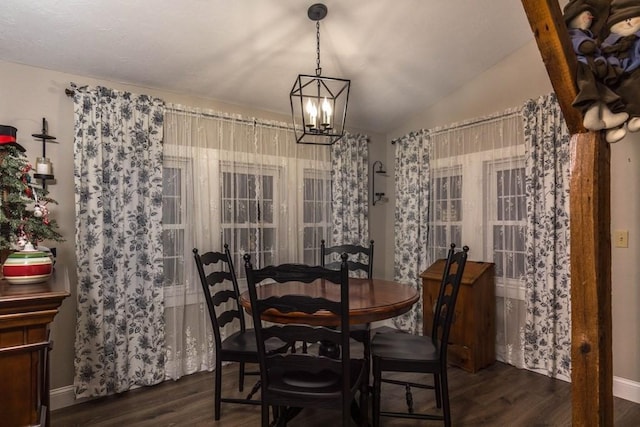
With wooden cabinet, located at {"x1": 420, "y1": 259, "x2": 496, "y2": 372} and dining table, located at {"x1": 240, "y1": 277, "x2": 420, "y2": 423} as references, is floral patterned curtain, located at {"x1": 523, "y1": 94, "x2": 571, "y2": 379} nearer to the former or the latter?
wooden cabinet, located at {"x1": 420, "y1": 259, "x2": 496, "y2": 372}

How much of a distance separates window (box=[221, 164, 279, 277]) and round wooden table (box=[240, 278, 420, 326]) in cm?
81

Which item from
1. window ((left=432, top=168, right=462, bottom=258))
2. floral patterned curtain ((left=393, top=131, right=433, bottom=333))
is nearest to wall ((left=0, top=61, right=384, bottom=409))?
floral patterned curtain ((left=393, top=131, right=433, bottom=333))

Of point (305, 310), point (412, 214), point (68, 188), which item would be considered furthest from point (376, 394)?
point (68, 188)

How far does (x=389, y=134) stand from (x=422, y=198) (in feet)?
3.31

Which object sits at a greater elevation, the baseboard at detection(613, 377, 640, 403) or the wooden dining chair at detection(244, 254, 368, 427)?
the wooden dining chair at detection(244, 254, 368, 427)

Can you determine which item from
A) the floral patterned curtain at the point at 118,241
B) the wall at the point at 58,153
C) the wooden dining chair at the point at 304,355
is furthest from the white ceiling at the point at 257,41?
the wooden dining chair at the point at 304,355

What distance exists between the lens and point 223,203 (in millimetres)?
3121

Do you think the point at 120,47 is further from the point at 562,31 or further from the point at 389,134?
the point at 389,134

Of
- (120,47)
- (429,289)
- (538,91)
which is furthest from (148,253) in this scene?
(538,91)

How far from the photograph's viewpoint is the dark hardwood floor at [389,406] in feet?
7.34

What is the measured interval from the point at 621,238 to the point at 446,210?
1.43 meters

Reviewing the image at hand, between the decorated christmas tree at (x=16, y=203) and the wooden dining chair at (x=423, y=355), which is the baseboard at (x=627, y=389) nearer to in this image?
the wooden dining chair at (x=423, y=355)

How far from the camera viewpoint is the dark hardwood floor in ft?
7.34

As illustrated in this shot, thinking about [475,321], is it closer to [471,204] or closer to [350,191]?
[471,204]
